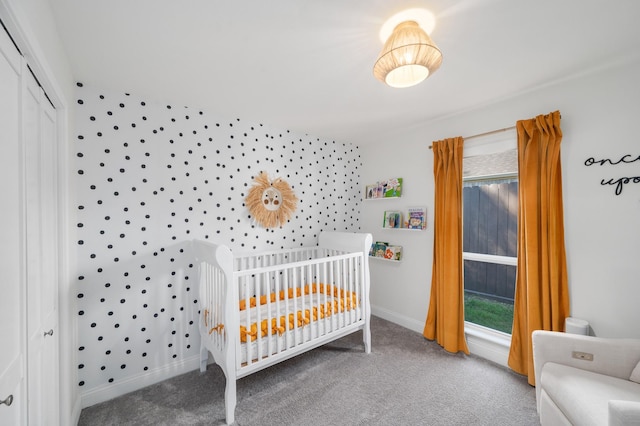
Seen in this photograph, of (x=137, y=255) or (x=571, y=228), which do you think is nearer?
(x=571, y=228)

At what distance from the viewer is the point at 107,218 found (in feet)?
6.36

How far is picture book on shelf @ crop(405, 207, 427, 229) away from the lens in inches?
111

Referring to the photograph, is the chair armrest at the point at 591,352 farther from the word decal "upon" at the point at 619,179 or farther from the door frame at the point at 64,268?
the door frame at the point at 64,268

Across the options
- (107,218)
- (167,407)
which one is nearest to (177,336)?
(167,407)

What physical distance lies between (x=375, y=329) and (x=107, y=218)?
276 cm

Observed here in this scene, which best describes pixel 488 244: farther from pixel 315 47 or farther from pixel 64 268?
pixel 64 268

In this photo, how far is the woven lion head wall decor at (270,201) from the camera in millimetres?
2629

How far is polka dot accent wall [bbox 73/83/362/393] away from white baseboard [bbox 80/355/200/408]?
1.2 inches

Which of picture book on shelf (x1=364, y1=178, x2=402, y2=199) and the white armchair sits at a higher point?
picture book on shelf (x1=364, y1=178, x2=402, y2=199)

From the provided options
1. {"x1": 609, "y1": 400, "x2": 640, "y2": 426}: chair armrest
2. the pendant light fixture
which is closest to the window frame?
{"x1": 609, "y1": 400, "x2": 640, "y2": 426}: chair armrest

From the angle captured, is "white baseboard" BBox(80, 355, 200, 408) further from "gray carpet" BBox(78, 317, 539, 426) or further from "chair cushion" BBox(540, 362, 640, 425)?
"chair cushion" BBox(540, 362, 640, 425)

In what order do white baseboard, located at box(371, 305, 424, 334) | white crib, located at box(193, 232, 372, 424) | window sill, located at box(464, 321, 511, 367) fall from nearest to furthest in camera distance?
white crib, located at box(193, 232, 372, 424) → window sill, located at box(464, 321, 511, 367) → white baseboard, located at box(371, 305, 424, 334)

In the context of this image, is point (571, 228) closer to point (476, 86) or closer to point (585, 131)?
point (585, 131)

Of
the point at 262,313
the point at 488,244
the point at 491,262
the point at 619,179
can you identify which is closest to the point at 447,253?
the point at 491,262
